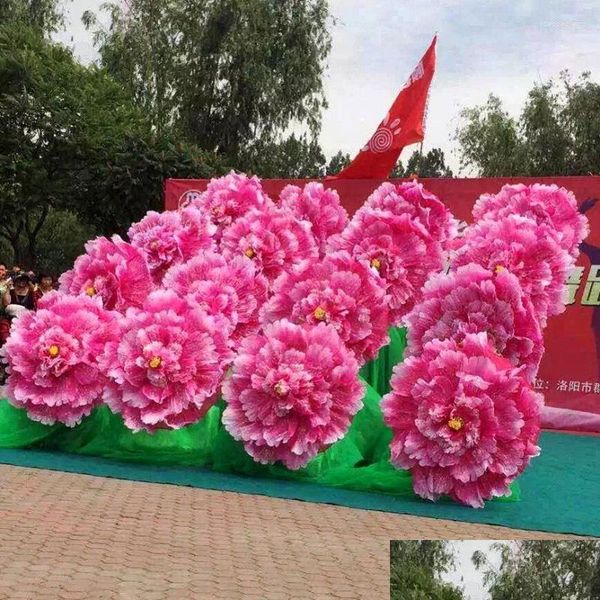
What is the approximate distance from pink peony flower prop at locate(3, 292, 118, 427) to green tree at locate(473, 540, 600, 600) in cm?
692

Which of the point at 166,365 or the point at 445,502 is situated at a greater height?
the point at 166,365

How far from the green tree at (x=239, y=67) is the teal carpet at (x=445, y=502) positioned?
2346 cm

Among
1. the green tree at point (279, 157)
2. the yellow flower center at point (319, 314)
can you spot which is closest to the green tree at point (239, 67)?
the green tree at point (279, 157)

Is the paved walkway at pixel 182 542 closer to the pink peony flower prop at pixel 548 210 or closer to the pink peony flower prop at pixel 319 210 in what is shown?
the pink peony flower prop at pixel 548 210

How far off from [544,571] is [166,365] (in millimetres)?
6207

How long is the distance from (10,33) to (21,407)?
79.3 ft

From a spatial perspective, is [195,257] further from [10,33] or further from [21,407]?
[10,33]

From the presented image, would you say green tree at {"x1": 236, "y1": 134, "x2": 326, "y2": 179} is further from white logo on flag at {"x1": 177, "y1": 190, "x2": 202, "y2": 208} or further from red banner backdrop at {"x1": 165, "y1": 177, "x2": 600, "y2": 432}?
red banner backdrop at {"x1": 165, "y1": 177, "x2": 600, "y2": 432}

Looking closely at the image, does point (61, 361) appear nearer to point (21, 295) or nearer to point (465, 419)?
point (465, 419)

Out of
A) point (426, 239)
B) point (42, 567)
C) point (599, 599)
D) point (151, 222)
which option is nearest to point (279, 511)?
point (42, 567)

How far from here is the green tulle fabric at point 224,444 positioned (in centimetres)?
748

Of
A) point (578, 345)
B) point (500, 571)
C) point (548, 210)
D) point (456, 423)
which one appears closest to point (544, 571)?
point (500, 571)

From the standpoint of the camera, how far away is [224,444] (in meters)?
7.86

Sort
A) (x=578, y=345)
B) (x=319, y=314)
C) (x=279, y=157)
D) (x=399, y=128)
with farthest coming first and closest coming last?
1. (x=279, y=157)
2. (x=399, y=128)
3. (x=578, y=345)
4. (x=319, y=314)
